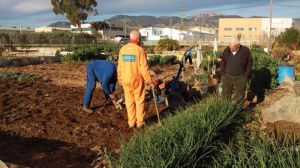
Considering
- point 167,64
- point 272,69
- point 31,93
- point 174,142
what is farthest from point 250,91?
point 167,64

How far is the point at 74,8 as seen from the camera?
5706cm

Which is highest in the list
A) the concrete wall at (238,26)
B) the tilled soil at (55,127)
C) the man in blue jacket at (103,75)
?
the concrete wall at (238,26)

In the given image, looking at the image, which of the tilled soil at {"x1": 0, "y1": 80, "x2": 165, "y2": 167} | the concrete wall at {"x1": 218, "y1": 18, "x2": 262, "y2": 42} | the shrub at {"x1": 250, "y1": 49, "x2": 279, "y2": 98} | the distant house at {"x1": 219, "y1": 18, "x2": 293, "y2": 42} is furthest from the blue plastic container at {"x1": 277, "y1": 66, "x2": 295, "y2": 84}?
the concrete wall at {"x1": 218, "y1": 18, "x2": 262, "y2": 42}

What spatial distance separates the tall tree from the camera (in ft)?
187

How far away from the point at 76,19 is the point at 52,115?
168ft

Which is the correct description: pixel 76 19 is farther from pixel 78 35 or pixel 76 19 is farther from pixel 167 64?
pixel 167 64

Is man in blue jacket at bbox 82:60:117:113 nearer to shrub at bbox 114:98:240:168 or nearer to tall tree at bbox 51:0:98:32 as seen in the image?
shrub at bbox 114:98:240:168

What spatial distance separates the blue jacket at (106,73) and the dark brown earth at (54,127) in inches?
22.5

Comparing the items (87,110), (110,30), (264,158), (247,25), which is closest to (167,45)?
(87,110)

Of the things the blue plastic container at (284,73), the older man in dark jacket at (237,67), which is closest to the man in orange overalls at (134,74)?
the older man in dark jacket at (237,67)

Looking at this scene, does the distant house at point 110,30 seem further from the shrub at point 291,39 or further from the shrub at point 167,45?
the shrub at point 291,39

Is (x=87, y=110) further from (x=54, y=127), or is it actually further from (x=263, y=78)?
(x=263, y=78)

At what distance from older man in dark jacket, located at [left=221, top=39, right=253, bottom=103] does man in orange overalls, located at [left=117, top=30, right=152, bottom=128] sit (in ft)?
5.83

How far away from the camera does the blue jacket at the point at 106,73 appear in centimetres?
741
